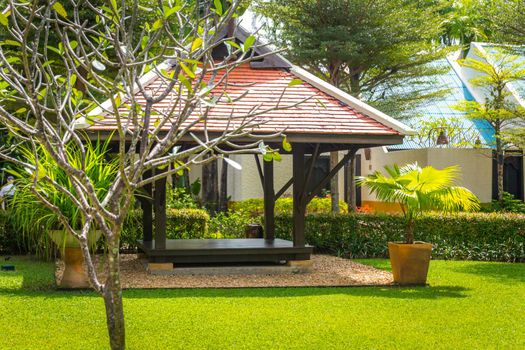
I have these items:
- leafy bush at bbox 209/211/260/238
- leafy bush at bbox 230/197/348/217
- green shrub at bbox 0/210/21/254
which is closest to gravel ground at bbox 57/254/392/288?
green shrub at bbox 0/210/21/254

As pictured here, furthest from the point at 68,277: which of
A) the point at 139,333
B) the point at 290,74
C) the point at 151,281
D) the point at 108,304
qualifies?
the point at 290,74

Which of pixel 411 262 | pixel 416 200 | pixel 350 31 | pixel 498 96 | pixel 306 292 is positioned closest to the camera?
pixel 306 292

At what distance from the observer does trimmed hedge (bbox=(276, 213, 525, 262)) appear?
17156 millimetres

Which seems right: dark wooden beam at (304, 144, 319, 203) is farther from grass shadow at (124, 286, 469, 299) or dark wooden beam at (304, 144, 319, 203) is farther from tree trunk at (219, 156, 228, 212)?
tree trunk at (219, 156, 228, 212)

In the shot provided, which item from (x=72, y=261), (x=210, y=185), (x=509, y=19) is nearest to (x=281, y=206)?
(x=210, y=185)

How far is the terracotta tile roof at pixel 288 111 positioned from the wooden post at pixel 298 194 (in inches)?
24.1

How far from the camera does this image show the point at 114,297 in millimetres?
6535

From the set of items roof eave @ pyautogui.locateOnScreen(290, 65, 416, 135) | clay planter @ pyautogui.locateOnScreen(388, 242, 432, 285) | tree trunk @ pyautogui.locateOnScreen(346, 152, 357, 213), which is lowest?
clay planter @ pyautogui.locateOnScreen(388, 242, 432, 285)

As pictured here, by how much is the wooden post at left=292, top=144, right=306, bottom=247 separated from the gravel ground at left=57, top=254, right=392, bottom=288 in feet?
2.21

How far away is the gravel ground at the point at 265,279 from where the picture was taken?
12.2m

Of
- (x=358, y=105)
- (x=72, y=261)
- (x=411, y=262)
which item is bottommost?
(x=411, y=262)

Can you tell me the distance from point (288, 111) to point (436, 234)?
5.24 metres

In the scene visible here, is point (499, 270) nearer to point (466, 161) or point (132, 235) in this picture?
point (132, 235)

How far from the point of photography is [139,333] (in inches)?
329
